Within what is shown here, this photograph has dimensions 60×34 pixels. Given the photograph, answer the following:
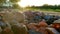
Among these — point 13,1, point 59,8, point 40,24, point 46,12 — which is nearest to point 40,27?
point 40,24

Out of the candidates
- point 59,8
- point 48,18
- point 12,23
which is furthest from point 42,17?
point 12,23

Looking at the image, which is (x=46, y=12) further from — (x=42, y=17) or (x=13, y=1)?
(x=13, y=1)

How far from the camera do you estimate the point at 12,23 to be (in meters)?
2.03

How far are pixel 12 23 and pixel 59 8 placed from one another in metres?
0.62

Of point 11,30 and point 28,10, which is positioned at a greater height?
point 28,10

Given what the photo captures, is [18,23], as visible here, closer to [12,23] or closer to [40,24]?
[12,23]

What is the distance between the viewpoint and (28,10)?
2.08 metres

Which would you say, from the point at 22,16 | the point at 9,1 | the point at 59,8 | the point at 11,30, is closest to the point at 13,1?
the point at 9,1

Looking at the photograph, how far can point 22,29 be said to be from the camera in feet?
6.57

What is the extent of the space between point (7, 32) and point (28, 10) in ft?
1.26

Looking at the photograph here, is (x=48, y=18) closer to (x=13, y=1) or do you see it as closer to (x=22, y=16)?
(x=22, y=16)

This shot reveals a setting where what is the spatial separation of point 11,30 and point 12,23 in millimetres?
87

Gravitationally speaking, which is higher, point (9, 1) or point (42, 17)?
point (9, 1)

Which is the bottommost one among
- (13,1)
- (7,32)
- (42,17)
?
(7,32)
